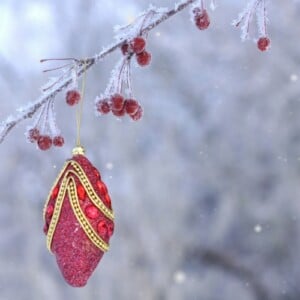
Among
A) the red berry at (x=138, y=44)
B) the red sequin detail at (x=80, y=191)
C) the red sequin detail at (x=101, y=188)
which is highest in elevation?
the red berry at (x=138, y=44)

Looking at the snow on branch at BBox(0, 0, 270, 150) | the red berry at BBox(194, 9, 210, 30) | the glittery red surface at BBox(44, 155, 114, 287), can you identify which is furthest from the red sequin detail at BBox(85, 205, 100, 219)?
the red berry at BBox(194, 9, 210, 30)

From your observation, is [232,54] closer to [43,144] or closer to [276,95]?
[276,95]

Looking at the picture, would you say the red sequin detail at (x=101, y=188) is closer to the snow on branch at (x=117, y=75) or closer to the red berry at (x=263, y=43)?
the snow on branch at (x=117, y=75)

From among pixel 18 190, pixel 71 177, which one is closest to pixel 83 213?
pixel 71 177

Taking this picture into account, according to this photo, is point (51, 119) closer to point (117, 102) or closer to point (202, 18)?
point (117, 102)

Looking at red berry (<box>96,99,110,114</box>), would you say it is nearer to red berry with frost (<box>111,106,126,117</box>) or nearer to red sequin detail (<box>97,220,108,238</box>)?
red berry with frost (<box>111,106,126,117</box>)

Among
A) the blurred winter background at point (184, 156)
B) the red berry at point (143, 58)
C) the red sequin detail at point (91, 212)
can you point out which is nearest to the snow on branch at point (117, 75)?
the red berry at point (143, 58)

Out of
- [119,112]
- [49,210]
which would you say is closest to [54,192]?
[49,210]
